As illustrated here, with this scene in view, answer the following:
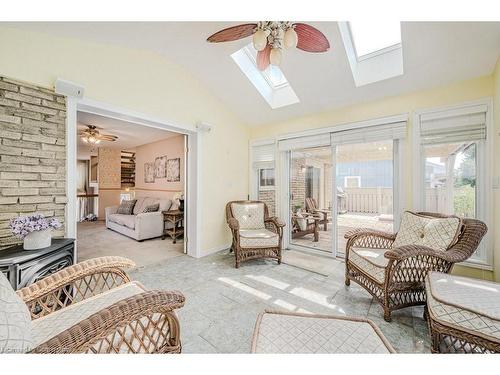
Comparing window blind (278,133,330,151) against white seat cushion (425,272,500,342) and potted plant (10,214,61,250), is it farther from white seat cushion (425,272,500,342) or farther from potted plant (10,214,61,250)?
potted plant (10,214,61,250)

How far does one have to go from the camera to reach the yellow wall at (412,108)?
217 centimetres

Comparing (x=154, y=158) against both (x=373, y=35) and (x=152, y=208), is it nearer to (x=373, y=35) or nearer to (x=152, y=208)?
(x=152, y=208)

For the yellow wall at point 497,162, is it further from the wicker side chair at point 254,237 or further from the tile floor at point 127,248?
the tile floor at point 127,248

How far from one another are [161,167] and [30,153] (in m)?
3.78

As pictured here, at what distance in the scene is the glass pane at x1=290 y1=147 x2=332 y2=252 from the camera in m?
3.62

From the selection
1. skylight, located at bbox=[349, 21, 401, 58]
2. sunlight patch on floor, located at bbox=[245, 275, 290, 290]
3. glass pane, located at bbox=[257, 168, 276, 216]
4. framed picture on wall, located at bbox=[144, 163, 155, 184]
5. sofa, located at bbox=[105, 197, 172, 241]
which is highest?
skylight, located at bbox=[349, 21, 401, 58]

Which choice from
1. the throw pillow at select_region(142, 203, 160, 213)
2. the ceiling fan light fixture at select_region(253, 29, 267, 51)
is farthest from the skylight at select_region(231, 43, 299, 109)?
the throw pillow at select_region(142, 203, 160, 213)

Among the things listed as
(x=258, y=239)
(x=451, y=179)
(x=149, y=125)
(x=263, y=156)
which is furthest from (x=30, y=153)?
(x=451, y=179)

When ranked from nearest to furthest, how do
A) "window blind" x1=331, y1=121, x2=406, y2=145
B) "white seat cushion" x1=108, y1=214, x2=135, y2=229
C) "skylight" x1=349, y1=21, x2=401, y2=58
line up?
"skylight" x1=349, y1=21, x2=401, y2=58, "window blind" x1=331, y1=121, x2=406, y2=145, "white seat cushion" x1=108, y1=214, x2=135, y2=229

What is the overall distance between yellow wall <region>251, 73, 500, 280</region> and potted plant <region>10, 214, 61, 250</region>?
11.0 ft

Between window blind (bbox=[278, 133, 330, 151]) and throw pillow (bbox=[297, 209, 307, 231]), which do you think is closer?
window blind (bbox=[278, 133, 330, 151])

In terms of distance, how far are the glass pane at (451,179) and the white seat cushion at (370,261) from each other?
3.45 ft
